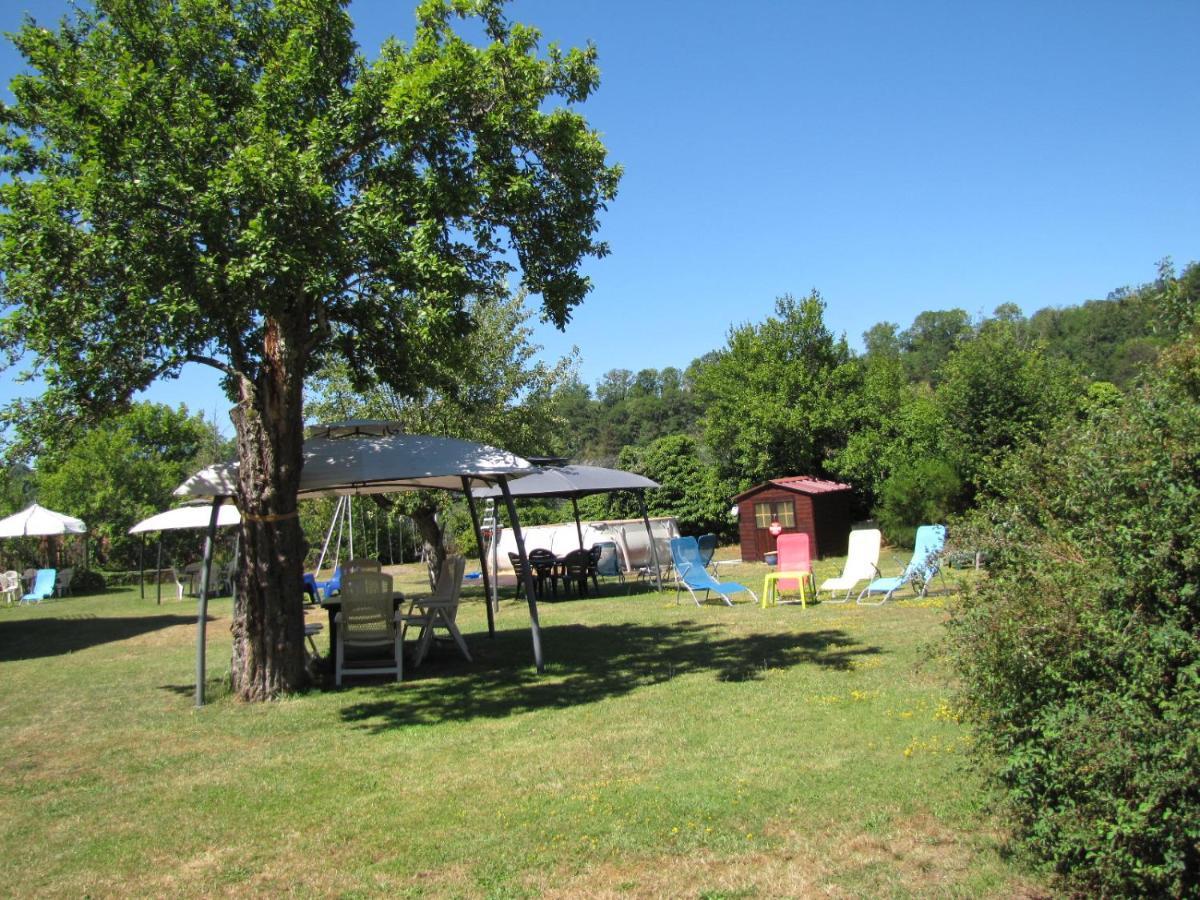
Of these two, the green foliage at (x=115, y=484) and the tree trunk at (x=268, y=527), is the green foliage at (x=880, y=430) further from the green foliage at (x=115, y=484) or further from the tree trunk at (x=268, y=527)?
the green foliage at (x=115, y=484)

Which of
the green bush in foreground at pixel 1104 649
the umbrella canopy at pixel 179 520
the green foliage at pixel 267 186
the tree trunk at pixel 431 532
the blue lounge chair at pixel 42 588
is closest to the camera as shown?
the green bush in foreground at pixel 1104 649

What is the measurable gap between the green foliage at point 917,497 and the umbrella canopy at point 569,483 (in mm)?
9421

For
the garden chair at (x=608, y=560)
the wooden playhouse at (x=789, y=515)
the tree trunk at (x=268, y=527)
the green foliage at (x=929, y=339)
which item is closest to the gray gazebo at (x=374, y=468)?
the tree trunk at (x=268, y=527)

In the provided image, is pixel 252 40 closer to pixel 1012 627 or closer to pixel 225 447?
pixel 1012 627

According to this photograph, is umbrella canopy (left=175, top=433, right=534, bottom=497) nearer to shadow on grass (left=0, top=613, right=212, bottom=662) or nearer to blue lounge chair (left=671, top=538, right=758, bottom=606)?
blue lounge chair (left=671, top=538, right=758, bottom=606)

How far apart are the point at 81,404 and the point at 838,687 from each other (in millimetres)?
7270

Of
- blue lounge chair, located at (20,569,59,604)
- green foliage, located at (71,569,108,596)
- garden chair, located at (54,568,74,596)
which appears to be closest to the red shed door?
blue lounge chair, located at (20,569,59,604)

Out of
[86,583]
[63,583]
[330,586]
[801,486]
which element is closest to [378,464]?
[330,586]

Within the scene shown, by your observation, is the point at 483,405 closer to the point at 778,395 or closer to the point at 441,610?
the point at 441,610

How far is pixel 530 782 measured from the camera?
573 cm

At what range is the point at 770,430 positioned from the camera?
99.5 feet

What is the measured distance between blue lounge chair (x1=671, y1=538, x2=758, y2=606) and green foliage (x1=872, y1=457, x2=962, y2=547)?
9.47 meters

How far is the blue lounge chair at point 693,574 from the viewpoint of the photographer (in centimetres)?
1459

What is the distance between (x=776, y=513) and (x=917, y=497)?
389 centimetres
